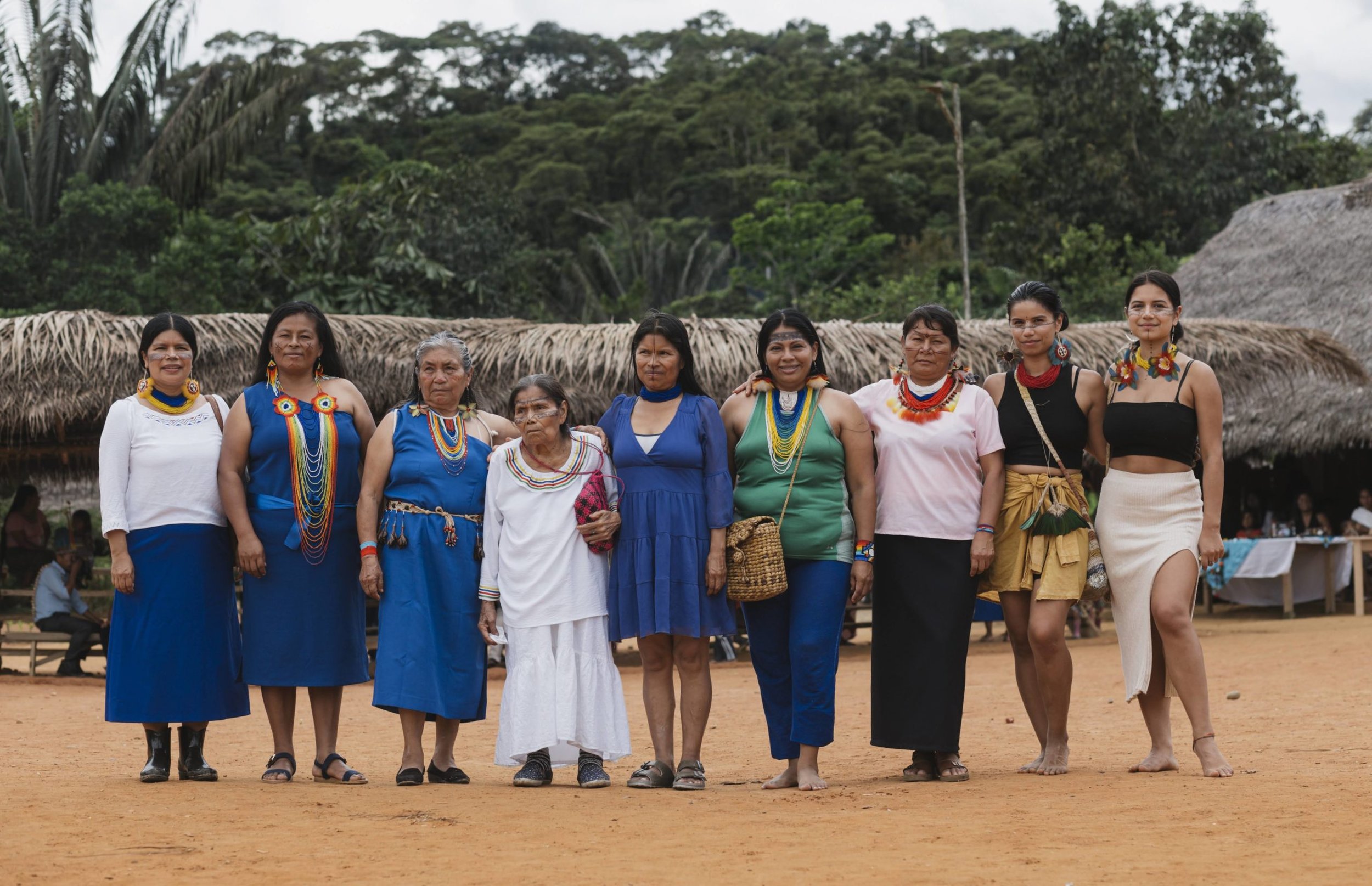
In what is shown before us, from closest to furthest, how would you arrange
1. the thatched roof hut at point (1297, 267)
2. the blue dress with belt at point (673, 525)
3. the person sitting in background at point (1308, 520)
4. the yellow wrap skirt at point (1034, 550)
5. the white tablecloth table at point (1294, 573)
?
the blue dress with belt at point (673, 525) → the yellow wrap skirt at point (1034, 550) → the white tablecloth table at point (1294, 573) → the person sitting in background at point (1308, 520) → the thatched roof hut at point (1297, 267)

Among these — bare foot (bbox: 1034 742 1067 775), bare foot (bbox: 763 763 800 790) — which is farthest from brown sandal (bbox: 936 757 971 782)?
bare foot (bbox: 763 763 800 790)

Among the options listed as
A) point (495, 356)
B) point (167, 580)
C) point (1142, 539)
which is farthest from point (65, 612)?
point (1142, 539)

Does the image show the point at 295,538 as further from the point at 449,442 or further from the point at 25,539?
the point at 25,539

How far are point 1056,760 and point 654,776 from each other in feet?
4.77

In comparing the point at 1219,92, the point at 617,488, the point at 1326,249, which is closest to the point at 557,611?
the point at 617,488

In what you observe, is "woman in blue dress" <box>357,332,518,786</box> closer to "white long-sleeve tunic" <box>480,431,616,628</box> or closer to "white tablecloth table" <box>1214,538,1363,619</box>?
"white long-sleeve tunic" <box>480,431,616,628</box>

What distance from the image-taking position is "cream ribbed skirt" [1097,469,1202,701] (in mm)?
5098

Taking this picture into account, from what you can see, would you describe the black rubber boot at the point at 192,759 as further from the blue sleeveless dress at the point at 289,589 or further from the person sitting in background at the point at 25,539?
the person sitting in background at the point at 25,539

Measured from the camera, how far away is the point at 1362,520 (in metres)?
15.0

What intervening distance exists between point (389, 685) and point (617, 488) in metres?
1.06

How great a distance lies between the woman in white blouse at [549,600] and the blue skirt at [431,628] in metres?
0.08

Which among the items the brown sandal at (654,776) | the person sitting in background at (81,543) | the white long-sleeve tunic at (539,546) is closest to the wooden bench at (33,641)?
the person sitting in background at (81,543)

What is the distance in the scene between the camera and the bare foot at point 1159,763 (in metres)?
5.09

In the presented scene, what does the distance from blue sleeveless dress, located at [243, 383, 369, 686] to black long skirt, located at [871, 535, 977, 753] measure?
191 centimetres
